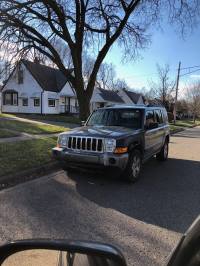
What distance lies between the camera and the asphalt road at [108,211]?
4352 mm

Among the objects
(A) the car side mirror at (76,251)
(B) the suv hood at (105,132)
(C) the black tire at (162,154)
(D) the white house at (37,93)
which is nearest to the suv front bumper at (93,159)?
(B) the suv hood at (105,132)

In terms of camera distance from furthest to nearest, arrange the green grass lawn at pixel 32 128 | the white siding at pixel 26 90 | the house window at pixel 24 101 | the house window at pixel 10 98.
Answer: the house window at pixel 10 98
the house window at pixel 24 101
the white siding at pixel 26 90
the green grass lawn at pixel 32 128

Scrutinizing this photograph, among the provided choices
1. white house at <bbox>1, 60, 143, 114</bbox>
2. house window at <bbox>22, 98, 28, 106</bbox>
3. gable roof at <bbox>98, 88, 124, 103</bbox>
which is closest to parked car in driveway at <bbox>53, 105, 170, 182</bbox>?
white house at <bbox>1, 60, 143, 114</bbox>

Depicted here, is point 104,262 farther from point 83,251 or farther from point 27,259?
point 27,259

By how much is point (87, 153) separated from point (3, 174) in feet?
6.61

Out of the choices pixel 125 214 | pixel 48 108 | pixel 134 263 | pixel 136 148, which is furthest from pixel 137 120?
pixel 48 108

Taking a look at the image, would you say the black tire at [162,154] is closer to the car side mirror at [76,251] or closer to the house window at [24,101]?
the car side mirror at [76,251]

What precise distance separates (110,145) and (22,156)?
3.40m

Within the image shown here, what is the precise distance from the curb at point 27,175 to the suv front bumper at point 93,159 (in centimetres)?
105

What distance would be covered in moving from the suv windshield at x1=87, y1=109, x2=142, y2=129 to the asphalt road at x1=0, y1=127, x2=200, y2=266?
1483 mm

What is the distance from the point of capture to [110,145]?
23.3 ft

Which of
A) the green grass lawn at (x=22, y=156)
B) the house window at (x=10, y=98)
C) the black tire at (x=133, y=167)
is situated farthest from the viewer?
the house window at (x=10, y=98)

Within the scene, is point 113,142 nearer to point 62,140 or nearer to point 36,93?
point 62,140

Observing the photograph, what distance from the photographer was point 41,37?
16.7 m
